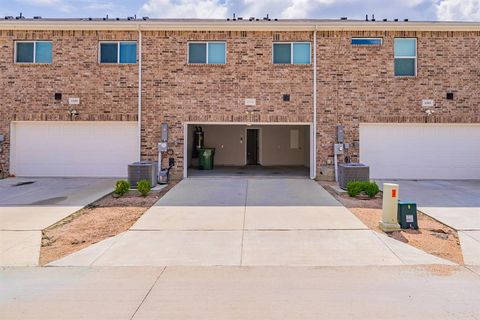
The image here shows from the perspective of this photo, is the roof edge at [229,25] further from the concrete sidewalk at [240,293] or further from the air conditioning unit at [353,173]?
the concrete sidewalk at [240,293]

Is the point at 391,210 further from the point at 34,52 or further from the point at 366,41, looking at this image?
the point at 34,52

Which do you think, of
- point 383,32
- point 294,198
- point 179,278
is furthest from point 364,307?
point 383,32

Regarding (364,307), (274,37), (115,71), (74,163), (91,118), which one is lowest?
(364,307)

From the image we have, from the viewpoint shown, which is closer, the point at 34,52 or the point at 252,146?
the point at 34,52

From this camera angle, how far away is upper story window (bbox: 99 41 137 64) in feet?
44.9

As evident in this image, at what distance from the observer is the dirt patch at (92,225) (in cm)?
606

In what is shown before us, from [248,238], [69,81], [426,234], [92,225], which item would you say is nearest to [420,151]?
[426,234]

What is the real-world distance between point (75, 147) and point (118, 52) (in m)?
3.96

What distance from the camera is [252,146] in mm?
20656

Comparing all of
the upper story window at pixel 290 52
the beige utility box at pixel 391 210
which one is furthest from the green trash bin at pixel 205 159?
the beige utility box at pixel 391 210

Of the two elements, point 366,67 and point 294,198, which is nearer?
point 294,198

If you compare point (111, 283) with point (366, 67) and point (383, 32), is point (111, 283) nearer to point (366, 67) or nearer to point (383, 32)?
point (366, 67)

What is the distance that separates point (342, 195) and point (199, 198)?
13.3ft

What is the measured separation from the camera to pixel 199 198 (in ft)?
32.3
